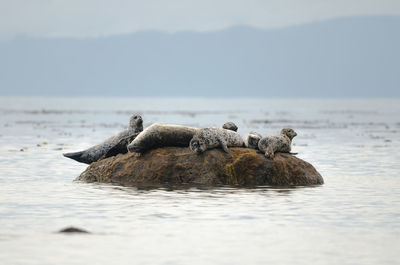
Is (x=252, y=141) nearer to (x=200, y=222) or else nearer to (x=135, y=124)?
(x=135, y=124)

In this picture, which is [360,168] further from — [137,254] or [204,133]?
[137,254]

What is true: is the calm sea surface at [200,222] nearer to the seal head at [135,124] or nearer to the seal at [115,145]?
the seal at [115,145]

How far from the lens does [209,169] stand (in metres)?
17.3

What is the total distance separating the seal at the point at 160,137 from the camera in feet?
58.1

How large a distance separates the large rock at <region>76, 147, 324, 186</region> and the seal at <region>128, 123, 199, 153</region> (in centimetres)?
17

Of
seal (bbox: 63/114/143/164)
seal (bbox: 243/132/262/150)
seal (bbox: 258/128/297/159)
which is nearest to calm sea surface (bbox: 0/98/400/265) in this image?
seal (bbox: 63/114/143/164)

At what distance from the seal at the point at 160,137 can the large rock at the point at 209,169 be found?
168 mm

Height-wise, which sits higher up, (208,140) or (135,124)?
(135,124)

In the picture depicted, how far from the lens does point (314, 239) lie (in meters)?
10.9

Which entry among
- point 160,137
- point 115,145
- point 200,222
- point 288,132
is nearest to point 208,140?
point 160,137

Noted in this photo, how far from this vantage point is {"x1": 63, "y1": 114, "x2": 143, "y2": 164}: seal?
741 inches

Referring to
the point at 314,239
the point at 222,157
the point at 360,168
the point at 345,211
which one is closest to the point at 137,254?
the point at 314,239

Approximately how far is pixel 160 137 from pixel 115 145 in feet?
5.33

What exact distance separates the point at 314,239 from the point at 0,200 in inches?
269
